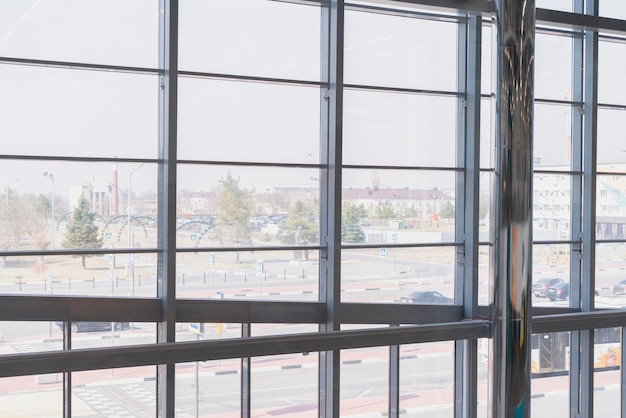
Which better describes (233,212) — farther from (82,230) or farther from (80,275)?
(80,275)

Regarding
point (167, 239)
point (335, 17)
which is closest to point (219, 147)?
point (167, 239)

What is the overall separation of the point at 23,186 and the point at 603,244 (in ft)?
29.6

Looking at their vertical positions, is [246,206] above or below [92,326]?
above

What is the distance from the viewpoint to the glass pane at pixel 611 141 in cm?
1263

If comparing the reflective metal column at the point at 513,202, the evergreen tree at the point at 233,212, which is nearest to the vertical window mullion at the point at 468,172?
the evergreen tree at the point at 233,212

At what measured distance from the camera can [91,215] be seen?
30.8ft

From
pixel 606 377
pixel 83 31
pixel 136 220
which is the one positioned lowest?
pixel 606 377

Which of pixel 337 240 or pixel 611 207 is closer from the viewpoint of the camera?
pixel 337 240

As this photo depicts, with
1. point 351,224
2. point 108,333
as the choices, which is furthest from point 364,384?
point 108,333

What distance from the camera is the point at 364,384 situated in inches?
427

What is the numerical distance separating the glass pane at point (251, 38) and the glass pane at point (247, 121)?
0.73ft

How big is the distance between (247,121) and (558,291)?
237 inches

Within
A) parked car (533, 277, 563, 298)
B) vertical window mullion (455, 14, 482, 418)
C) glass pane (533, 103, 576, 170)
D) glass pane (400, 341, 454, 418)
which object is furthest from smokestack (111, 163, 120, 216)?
parked car (533, 277, 563, 298)

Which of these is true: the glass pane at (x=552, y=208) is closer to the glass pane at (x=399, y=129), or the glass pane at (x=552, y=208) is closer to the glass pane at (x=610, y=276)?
the glass pane at (x=610, y=276)
